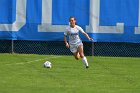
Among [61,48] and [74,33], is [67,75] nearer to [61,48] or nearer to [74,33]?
[74,33]

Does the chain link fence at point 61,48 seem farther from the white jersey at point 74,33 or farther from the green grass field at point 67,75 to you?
the white jersey at point 74,33

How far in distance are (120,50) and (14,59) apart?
518 cm

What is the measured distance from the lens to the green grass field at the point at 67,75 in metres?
12.8

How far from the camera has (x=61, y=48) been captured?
75.6 ft

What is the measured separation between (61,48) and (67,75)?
7.53 meters

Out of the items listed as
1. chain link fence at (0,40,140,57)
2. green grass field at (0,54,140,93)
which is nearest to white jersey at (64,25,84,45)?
green grass field at (0,54,140,93)

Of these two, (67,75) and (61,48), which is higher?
(61,48)

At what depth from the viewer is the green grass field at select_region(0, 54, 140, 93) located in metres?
12.8

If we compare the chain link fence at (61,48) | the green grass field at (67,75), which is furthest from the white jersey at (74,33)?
the chain link fence at (61,48)

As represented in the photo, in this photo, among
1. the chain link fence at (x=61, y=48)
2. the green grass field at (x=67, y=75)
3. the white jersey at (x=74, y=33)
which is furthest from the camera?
the chain link fence at (x=61, y=48)

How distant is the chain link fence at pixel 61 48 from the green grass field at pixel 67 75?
112cm

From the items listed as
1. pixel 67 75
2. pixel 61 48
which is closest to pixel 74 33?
pixel 67 75

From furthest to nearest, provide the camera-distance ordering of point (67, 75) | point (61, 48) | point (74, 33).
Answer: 1. point (61, 48)
2. point (74, 33)
3. point (67, 75)

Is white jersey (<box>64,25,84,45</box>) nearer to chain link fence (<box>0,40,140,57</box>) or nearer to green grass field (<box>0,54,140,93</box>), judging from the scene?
green grass field (<box>0,54,140,93</box>)
